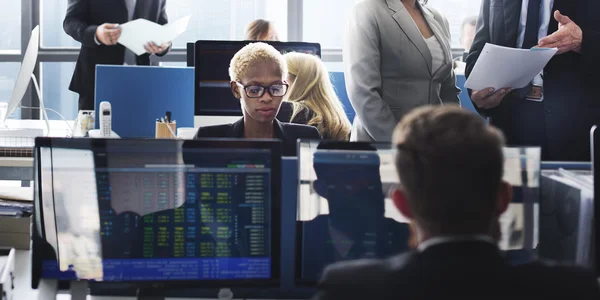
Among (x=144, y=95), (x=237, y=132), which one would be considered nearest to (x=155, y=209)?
(x=237, y=132)

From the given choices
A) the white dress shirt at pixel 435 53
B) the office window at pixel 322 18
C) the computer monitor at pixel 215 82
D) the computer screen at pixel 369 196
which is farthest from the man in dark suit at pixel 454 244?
the office window at pixel 322 18

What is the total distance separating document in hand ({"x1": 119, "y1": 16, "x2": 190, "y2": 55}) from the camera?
3.52 m

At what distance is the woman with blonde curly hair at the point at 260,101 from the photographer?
7.51 ft

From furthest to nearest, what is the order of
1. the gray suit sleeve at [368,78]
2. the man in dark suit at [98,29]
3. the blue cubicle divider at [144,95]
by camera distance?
the man in dark suit at [98,29]
the blue cubicle divider at [144,95]
the gray suit sleeve at [368,78]

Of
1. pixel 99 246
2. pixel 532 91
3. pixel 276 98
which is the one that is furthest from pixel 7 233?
pixel 532 91

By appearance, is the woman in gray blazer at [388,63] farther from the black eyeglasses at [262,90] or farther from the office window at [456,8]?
the office window at [456,8]

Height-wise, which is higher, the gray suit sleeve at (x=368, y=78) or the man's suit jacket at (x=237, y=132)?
the gray suit sleeve at (x=368, y=78)

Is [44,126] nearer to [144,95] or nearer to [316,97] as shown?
[144,95]

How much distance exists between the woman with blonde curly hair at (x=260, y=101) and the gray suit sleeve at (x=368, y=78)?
0.23 m

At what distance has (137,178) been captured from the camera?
4.33 ft

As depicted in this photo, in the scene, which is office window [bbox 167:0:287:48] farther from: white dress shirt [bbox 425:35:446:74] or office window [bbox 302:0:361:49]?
white dress shirt [bbox 425:35:446:74]

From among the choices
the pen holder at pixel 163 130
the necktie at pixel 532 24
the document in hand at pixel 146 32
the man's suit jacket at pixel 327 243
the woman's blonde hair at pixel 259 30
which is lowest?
the man's suit jacket at pixel 327 243

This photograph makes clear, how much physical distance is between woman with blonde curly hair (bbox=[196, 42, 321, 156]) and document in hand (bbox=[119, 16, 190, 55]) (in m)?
1.25

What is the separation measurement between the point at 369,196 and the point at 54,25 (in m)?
5.98
